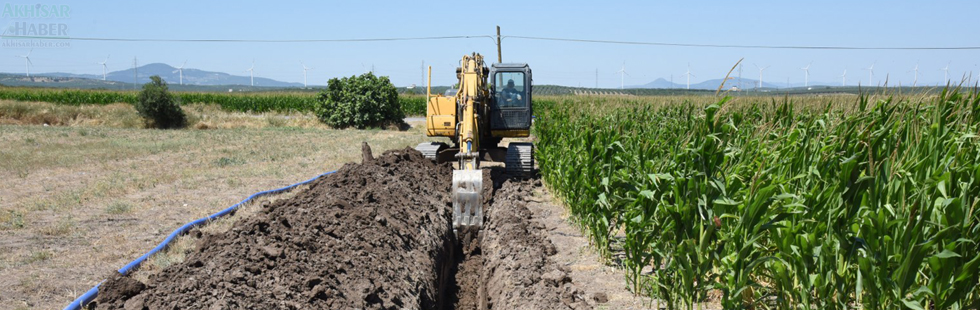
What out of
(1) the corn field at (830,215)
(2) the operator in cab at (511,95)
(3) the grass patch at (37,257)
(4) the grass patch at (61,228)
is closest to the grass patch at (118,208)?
(4) the grass patch at (61,228)

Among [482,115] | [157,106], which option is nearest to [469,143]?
[482,115]

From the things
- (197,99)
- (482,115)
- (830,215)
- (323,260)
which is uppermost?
(197,99)

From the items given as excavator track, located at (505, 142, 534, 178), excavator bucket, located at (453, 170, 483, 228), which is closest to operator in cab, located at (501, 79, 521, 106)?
excavator track, located at (505, 142, 534, 178)

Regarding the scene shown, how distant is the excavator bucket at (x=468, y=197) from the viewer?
8891 millimetres

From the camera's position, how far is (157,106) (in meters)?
29.7

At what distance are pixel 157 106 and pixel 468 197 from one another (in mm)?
25256

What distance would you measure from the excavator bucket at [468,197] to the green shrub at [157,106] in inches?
983

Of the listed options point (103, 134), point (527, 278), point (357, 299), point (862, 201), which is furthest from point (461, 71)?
point (103, 134)

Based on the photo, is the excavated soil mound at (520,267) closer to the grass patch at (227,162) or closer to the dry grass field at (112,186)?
the dry grass field at (112,186)

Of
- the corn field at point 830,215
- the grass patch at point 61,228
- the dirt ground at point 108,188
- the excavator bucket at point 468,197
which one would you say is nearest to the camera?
the corn field at point 830,215

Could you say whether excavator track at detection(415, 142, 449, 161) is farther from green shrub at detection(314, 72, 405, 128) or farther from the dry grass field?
green shrub at detection(314, 72, 405, 128)

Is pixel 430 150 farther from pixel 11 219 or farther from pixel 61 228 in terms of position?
pixel 11 219

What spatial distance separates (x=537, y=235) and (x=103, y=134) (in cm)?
2139

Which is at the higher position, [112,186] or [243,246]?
[243,246]
